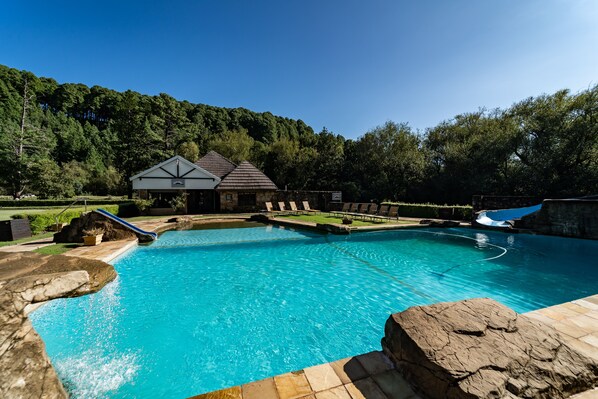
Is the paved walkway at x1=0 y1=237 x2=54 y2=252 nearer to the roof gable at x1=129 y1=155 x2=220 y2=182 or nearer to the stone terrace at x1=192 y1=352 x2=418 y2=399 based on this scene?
the stone terrace at x1=192 y1=352 x2=418 y2=399

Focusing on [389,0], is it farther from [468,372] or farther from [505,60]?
[468,372]

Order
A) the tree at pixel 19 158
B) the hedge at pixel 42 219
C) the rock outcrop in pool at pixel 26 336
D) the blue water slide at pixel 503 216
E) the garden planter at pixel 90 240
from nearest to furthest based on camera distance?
the rock outcrop in pool at pixel 26 336, the garden planter at pixel 90 240, the hedge at pixel 42 219, the blue water slide at pixel 503 216, the tree at pixel 19 158

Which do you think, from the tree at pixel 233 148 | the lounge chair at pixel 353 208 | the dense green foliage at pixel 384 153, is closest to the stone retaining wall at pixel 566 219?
the dense green foliage at pixel 384 153

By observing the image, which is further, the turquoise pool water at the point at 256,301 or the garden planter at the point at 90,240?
the garden planter at the point at 90,240

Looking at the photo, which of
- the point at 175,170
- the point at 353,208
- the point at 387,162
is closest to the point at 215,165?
the point at 175,170

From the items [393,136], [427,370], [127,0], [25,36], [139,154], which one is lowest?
[427,370]

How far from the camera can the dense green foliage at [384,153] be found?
17281 mm

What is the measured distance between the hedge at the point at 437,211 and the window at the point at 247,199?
12.9 m

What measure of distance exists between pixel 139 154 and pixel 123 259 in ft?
75.2

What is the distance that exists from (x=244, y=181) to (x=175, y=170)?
589 centimetres

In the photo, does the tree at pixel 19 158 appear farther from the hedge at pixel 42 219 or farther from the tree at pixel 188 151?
the hedge at pixel 42 219

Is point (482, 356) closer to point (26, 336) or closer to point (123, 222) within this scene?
point (26, 336)

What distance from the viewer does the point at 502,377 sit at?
2080 mm

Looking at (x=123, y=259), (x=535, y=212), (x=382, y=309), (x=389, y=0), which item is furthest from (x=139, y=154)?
(x=535, y=212)
